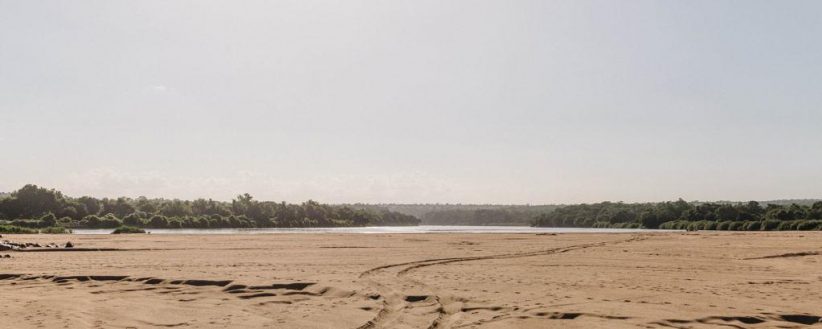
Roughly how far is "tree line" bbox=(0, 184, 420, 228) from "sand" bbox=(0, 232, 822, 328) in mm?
70538

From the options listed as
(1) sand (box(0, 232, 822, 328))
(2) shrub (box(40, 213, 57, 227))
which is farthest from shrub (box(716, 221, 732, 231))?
(2) shrub (box(40, 213, 57, 227))

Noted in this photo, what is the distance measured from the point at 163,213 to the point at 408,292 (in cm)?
10590

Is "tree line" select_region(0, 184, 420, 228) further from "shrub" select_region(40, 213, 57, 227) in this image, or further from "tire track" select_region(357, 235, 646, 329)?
"tire track" select_region(357, 235, 646, 329)

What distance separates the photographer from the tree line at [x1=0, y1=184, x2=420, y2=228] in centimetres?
8831

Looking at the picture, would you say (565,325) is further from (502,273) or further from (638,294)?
(502,273)

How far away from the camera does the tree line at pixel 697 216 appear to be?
70.2 metres

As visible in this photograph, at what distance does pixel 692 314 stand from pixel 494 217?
182 metres

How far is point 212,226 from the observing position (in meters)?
98.9

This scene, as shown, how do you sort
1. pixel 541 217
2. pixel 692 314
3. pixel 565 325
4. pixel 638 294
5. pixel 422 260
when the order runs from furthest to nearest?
pixel 541 217, pixel 422 260, pixel 638 294, pixel 692 314, pixel 565 325

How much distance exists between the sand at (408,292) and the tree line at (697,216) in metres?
55.2

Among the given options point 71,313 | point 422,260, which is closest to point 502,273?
point 422,260

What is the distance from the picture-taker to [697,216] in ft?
294

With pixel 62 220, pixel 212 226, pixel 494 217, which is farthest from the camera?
pixel 494 217

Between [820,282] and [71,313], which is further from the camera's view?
[820,282]
